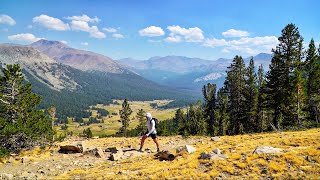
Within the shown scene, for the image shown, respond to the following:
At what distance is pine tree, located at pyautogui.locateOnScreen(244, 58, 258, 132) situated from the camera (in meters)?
58.5

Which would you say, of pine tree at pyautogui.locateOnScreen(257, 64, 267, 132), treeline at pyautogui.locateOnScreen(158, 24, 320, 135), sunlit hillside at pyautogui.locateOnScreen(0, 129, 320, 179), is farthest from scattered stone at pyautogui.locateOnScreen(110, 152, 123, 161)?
pine tree at pyautogui.locateOnScreen(257, 64, 267, 132)

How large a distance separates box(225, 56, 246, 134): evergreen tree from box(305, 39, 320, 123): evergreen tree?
42.5 ft

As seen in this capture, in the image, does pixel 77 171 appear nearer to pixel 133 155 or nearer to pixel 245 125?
pixel 133 155

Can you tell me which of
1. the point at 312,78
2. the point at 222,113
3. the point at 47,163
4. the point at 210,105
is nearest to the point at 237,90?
the point at 222,113

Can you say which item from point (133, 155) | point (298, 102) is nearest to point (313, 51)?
point (298, 102)

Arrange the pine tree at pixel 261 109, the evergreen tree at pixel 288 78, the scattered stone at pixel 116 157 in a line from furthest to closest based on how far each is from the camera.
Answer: the pine tree at pixel 261 109
the evergreen tree at pixel 288 78
the scattered stone at pixel 116 157

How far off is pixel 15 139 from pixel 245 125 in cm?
4798

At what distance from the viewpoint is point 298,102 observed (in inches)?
1700

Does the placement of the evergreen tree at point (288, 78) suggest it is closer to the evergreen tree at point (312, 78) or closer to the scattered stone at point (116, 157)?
the evergreen tree at point (312, 78)

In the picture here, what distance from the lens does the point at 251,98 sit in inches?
2324

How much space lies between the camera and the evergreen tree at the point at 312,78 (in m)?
49.2

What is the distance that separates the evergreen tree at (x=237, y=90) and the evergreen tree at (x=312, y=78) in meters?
Result: 13.0

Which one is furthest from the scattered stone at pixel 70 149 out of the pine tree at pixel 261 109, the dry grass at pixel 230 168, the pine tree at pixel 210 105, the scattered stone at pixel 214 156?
the pine tree at pixel 210 105

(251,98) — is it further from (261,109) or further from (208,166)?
(208,166)
